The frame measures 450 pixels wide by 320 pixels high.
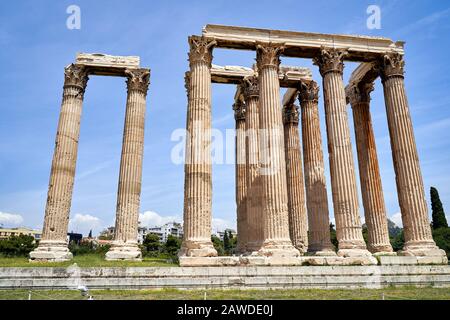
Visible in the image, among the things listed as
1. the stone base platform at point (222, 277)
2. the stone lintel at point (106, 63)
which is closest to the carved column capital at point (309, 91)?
the stone lintel at point (106, 63)

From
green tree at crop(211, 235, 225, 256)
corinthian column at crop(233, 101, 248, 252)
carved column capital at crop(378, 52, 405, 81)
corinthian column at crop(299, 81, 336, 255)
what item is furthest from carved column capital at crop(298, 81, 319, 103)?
green tree at crop(211, 235, 225, 256)

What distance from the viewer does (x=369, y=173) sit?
32.5 m

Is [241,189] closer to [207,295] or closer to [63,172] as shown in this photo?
[63,172]

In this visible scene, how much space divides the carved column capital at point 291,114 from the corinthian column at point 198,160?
12.3 meters

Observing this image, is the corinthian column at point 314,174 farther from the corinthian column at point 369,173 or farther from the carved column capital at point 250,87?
the carved column capital at point 250,87

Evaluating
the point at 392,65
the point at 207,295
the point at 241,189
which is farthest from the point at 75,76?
the point at 392,65

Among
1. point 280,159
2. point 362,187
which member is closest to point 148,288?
point 280,159

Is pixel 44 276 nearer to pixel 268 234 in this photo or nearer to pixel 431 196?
pixel 268 234

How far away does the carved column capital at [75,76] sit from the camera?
31750 millimetres

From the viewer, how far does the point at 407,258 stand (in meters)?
24.5

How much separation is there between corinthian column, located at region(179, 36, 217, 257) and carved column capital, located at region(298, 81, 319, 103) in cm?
1097

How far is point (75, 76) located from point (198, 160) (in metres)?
14.4

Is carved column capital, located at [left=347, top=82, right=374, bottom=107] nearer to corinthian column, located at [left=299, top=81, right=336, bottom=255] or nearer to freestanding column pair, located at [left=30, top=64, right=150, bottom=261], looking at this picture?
corinthian column, located at [left=299, top=81, right=336, bottom=255]
